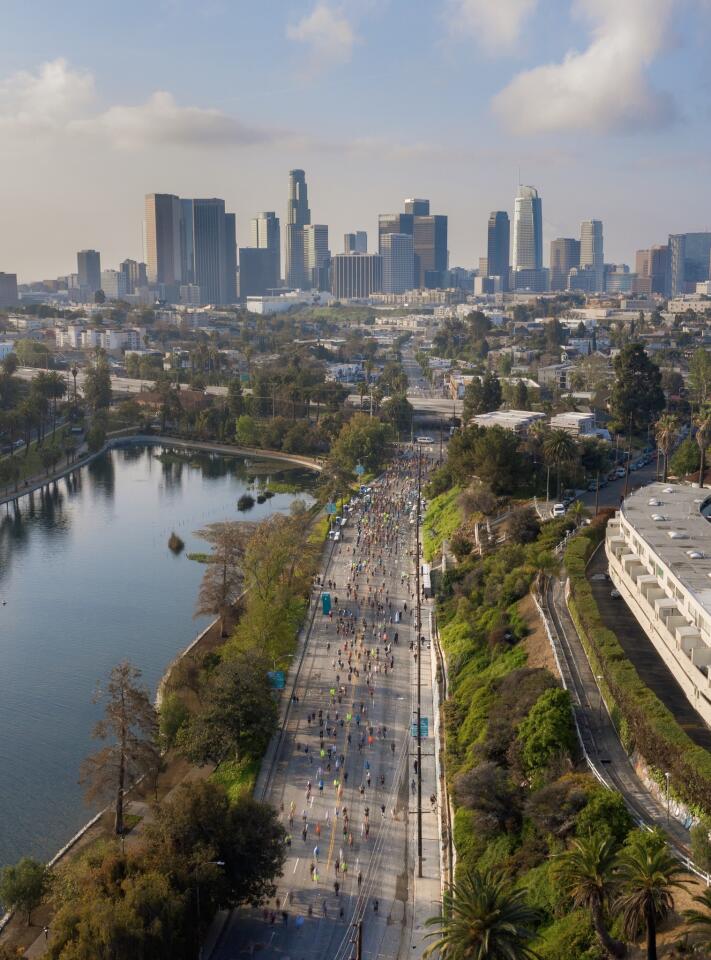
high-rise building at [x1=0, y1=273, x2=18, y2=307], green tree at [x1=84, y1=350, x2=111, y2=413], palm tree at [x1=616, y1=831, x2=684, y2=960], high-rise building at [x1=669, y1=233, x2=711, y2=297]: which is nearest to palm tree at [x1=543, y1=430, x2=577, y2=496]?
palm tree at [x1=616, y1=831, x2=684, y2=960]

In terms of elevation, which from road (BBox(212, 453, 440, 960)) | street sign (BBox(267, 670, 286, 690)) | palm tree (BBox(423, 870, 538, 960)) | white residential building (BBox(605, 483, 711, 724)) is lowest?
road (BBox(212, 453, 440, 960))

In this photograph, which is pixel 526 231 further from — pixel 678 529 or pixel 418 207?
pixel 678 529

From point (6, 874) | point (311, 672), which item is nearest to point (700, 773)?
point (6, 874)

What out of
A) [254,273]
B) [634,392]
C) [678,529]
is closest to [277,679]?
[678,529]

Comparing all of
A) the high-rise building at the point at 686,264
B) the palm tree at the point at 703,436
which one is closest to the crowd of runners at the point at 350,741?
the palm tree at the point at 703,436

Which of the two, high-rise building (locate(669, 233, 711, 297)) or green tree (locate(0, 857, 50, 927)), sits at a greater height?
high-rise building (locate(669, 233, 711, 297))

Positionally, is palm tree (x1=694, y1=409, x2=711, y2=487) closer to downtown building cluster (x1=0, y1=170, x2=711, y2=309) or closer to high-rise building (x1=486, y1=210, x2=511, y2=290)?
downtown building cluster (x1=0, y1=170, x2=711, y2=309)
